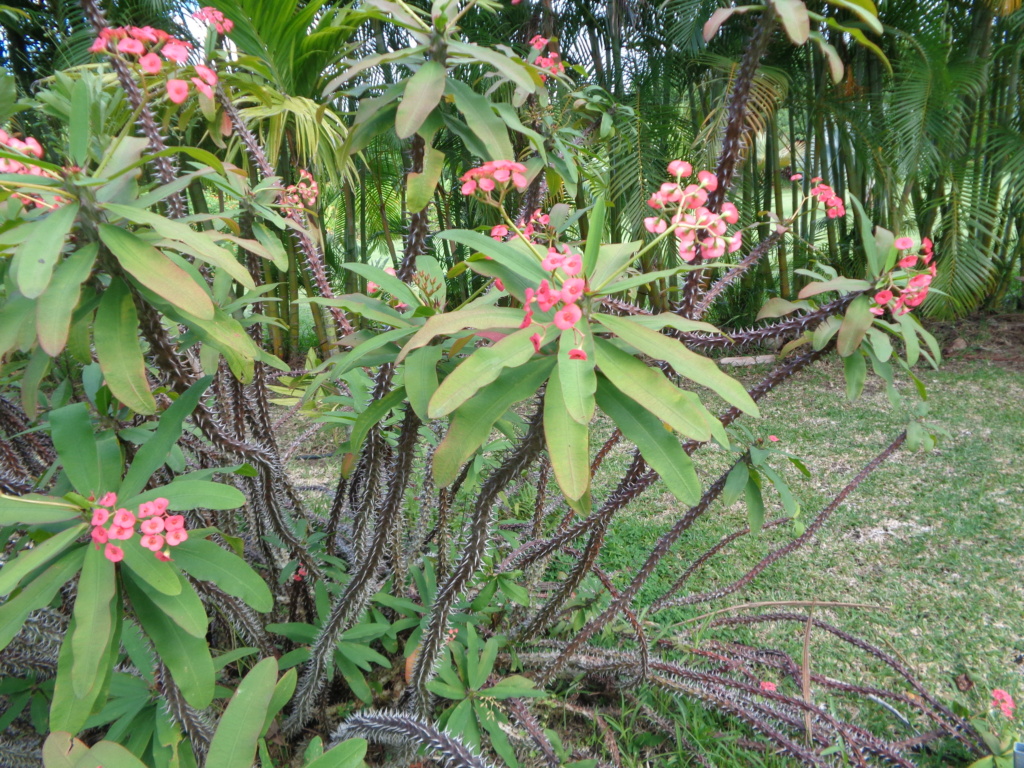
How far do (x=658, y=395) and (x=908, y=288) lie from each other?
1.67 ft

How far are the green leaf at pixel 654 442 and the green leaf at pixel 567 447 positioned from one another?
0.06 m

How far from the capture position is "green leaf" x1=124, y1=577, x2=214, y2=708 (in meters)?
0.81

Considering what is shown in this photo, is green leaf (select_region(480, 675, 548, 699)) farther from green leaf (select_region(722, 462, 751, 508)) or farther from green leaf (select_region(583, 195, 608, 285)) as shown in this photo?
green leaf (select_region(583, 195, 608, 285))

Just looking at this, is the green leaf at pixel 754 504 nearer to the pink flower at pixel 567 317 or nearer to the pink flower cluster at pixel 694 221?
the pink flower cluster at pixel 694 221

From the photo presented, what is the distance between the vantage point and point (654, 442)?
0.81 m

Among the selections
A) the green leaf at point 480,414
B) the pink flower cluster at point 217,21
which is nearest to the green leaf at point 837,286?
the green leaf at point 480,414

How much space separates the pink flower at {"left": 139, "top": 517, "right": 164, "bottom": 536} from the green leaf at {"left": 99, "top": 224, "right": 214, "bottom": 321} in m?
0.25

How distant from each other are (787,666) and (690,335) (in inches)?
39.6

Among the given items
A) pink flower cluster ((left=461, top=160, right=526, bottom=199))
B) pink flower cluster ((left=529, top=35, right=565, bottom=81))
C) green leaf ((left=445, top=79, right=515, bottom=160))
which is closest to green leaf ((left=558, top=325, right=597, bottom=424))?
pink flower cluster ((left=461, top=160, right=526, bottom=199))

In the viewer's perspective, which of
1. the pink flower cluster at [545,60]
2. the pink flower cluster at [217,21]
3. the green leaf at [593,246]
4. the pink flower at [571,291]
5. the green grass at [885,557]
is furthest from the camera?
the green grass at [885,557]

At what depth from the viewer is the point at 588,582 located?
184cm

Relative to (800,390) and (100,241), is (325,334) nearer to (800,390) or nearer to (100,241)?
(800,390)

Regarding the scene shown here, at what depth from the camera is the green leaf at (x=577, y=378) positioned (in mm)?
704

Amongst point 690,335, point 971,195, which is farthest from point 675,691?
Answer: point 971,195
